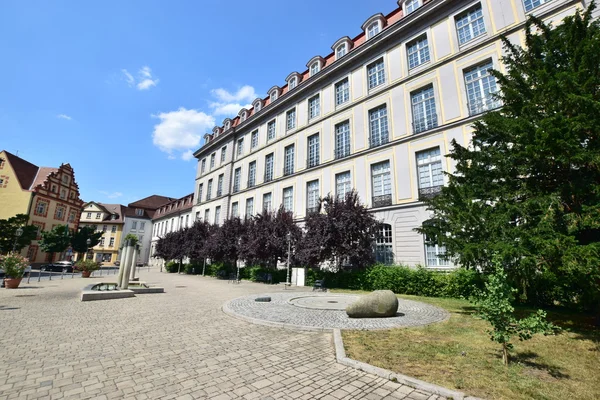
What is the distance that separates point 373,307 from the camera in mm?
8422

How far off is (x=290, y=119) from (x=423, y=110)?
48.6ft

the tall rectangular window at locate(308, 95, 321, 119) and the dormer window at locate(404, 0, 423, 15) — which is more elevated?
the dormer window at locate(404, 0, 423, 15)

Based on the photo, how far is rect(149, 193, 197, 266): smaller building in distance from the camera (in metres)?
47.9

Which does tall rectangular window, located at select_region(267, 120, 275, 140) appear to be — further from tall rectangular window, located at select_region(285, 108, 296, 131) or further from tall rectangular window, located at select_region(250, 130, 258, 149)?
tall rectangular window, located at select_region(250, 130, 258, 149)

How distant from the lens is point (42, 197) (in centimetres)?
3881

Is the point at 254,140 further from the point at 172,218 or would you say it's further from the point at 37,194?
the point at 37,194

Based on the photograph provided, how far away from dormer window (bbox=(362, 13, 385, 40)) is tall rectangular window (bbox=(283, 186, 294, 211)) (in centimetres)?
1520

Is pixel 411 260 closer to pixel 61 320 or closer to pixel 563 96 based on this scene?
pixel 563 96

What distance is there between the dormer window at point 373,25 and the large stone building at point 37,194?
46.5 meters

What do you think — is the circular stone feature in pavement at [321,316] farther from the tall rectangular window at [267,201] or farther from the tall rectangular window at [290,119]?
the tall rectangular window at [290,119]


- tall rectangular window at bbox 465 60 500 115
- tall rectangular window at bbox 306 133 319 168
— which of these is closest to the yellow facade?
tall rectangular window at bbox 306 133 319 168

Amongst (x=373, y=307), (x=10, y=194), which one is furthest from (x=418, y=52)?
(x=10, y=194)

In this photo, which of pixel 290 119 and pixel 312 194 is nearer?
pixel 312 194

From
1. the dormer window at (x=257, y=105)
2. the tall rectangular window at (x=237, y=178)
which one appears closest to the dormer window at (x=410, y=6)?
the dormer window at (x=257, y=105)
